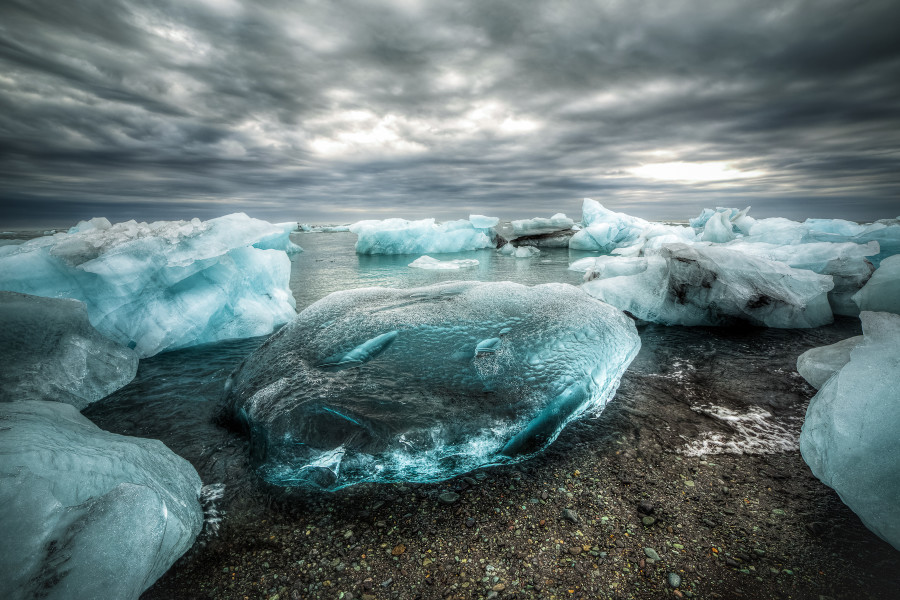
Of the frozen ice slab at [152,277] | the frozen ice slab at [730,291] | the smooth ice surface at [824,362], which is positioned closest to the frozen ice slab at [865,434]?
the smooth ice surface at [824,362]

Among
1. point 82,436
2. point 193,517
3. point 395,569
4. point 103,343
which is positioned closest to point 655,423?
point 395,569

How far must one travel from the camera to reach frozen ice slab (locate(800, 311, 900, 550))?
205cm

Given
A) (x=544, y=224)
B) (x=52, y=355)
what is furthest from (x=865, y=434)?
(x=544, y=224)

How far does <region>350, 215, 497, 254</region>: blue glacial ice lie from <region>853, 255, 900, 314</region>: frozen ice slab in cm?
1840

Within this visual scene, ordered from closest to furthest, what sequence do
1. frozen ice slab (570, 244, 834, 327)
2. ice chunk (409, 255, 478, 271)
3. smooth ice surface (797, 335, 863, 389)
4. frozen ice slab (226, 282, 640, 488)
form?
frozen ice slab (226, 282, 640, 488) < smooth ice surface (797, 335, 863, 389) < frozen ice slab (570, 244, 834, 327) < ice chunk (409, 255, 478, 271)

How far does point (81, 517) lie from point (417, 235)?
68.6ft

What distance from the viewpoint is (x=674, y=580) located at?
6.14 feet

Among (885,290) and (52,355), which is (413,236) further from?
(885,290)

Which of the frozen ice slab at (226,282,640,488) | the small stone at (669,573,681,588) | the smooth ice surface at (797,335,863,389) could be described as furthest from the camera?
the smooth ice surface at (797,335,863,389)

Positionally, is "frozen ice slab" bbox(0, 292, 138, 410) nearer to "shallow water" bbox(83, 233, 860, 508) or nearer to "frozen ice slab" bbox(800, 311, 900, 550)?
"shallow water" bbox(83, 233, 860, 508)

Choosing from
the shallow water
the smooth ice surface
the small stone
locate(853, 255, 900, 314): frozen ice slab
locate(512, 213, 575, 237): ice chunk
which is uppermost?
locate(512, 213, 575, 237): ice chunk

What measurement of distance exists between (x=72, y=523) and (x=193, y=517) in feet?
1.97

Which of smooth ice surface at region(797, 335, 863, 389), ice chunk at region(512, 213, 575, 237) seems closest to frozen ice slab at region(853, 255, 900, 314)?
smooth ice surface at region(797, 335, 863, 389)

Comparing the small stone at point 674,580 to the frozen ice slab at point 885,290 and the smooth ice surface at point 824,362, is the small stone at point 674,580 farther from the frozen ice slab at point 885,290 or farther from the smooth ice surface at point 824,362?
the frozen ice slab at point 885,290
